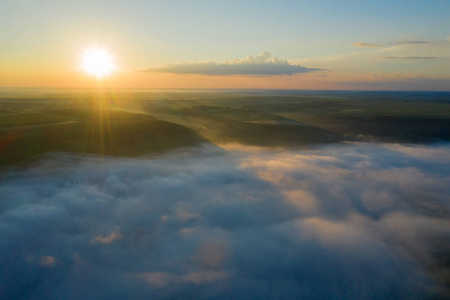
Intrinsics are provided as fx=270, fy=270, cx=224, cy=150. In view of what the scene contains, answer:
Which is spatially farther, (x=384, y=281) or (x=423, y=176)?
(x=423, y=176)

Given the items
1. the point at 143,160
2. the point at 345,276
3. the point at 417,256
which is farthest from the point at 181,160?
the point at 417,256

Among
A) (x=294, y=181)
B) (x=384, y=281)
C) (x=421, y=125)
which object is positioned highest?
(x=421, y=125)

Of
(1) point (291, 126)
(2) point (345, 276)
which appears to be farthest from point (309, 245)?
(1) point (291, 126)

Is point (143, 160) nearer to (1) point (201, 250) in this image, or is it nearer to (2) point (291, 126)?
(1) point (201, 250)

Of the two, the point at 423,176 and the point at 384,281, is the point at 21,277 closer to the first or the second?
the point at 384,281

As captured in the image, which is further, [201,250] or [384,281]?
[201,250]

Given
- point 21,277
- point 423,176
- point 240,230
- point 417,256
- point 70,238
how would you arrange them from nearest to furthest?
point 21,277, point 417,256, point 70,238, point 240,230, point 423,176

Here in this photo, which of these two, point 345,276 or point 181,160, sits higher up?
point 181,160

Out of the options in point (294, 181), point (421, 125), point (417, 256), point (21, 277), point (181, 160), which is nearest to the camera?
point (21, 277)

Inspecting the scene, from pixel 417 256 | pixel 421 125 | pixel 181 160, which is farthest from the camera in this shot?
pixel 421 125
